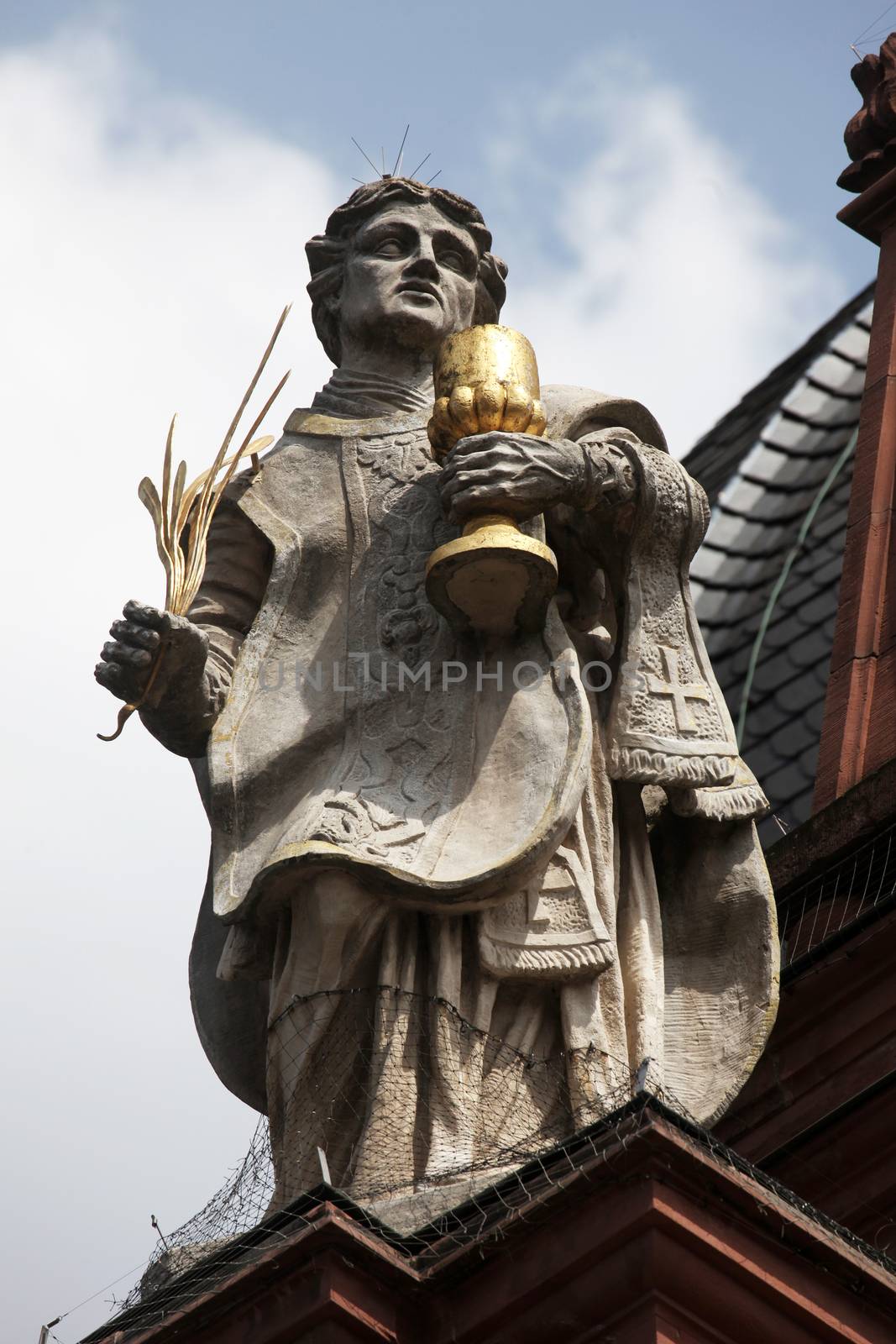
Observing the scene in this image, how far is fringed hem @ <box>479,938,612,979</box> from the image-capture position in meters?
8.98

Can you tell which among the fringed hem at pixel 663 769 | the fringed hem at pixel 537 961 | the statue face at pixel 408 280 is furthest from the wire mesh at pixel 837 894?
the fringed hem at pixel 537 961

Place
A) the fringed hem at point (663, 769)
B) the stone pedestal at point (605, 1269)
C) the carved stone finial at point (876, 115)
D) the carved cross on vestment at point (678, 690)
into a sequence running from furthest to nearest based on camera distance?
the carved stone finial at point (876, 115), the carved cross on vestment at point (678, 690), the fringed hem at point (663, 769), the stone pedestal at point (605, 1269)

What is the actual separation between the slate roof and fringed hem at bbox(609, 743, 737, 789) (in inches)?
226

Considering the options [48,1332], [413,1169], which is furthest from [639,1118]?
[48,1332]

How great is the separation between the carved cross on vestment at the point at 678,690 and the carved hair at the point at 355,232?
1.47 m

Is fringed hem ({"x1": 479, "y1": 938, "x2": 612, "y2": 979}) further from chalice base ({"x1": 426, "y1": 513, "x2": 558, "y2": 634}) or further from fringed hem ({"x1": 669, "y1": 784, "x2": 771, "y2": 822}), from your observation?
chalice base ({"x1": 426, "y1": 513, "x2": 558, "y2": 634})

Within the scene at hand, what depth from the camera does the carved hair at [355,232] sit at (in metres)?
10.4

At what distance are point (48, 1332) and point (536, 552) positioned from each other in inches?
99.5

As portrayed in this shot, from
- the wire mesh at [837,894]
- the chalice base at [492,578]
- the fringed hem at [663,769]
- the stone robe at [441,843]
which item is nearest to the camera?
the stone robe at [441,843]

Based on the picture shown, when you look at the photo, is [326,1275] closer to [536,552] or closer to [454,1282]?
[454,1282]

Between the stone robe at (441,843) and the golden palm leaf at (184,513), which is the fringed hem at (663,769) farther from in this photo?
the golden palm leaf at (184,513)

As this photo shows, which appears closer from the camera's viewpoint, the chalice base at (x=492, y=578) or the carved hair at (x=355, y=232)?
the chalice base at (x=492, y=578)

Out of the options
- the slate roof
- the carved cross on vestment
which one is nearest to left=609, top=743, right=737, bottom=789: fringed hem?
the carved cross on vestment

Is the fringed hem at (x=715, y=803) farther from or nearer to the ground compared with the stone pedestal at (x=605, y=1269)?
farther from the ground
